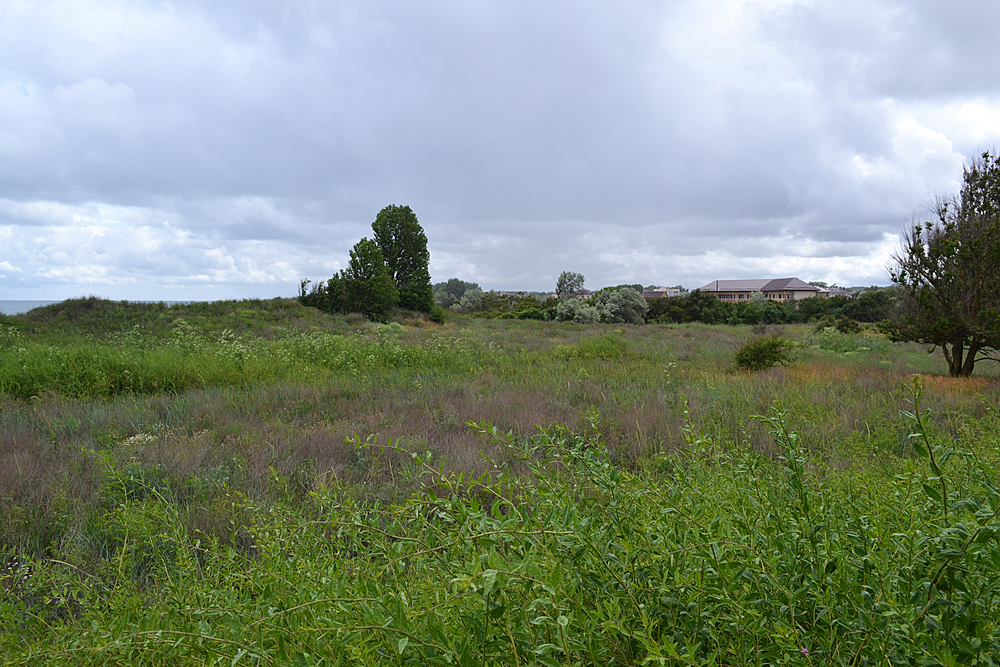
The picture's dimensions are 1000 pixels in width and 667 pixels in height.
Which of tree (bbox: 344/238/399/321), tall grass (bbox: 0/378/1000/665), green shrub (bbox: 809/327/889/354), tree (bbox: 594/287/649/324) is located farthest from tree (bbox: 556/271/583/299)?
tall grass (bbox: 0/378/1000/665)

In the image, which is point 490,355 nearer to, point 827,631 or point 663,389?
point 663,389

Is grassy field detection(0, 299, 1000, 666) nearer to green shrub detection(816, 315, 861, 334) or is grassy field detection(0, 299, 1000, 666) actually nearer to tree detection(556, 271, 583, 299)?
green shrub detection(816, 315, 861, 334)

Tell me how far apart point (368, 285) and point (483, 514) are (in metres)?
33.9

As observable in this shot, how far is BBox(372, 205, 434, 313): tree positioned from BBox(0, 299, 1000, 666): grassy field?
102 ft

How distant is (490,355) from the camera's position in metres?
12.2

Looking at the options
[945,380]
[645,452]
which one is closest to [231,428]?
[645,452]

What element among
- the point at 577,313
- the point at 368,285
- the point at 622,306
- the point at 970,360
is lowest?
the point at 970,360

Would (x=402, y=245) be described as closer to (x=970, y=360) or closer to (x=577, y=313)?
(x=577, y=313)

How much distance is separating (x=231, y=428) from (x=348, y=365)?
471 cm

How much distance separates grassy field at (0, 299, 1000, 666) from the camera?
1107 mm

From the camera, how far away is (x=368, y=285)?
33.8 meters

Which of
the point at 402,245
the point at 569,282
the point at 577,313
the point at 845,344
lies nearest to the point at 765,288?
the point at 569,282

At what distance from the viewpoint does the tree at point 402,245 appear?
41500 millimetres

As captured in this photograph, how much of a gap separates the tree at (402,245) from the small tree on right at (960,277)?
34.1m
